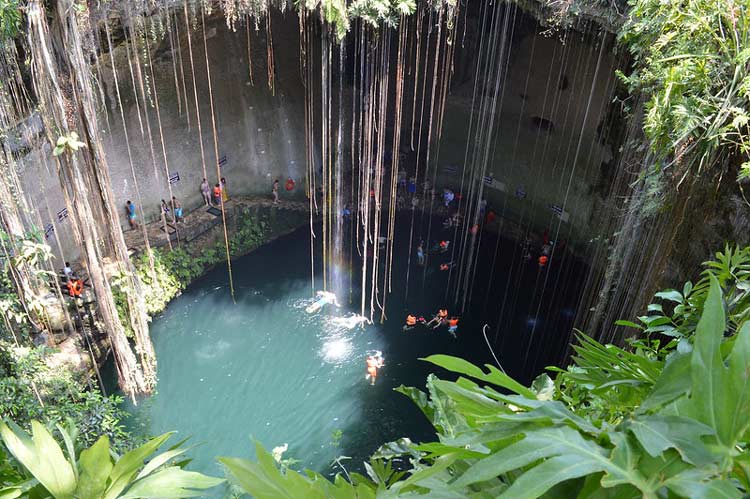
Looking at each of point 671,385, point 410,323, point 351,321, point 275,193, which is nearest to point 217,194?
point 275,193

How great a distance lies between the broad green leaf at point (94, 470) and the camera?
964 mm

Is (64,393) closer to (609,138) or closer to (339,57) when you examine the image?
(339,57)

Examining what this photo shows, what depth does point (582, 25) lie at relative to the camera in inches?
223

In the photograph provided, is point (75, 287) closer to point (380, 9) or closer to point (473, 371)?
point (380, 9)

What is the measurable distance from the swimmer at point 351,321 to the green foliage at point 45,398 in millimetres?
2971

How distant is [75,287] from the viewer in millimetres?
5992

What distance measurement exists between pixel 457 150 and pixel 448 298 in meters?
2.87

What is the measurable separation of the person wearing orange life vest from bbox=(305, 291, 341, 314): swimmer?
99.1 inches

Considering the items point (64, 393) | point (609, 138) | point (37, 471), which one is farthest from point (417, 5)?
point (37, 471)

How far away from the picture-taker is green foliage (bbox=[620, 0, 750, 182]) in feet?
10.0

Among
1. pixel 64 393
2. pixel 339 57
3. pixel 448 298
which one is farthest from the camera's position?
pixel 339 57

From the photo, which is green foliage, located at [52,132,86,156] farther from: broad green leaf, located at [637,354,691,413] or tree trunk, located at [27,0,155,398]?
broad green leaf, located at [637,354,691,413]


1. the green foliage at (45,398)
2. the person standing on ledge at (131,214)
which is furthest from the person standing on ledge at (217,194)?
the green foliage at (45,398)

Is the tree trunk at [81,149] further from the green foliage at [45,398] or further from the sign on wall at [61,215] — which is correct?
the sign on wall at [61,215]
